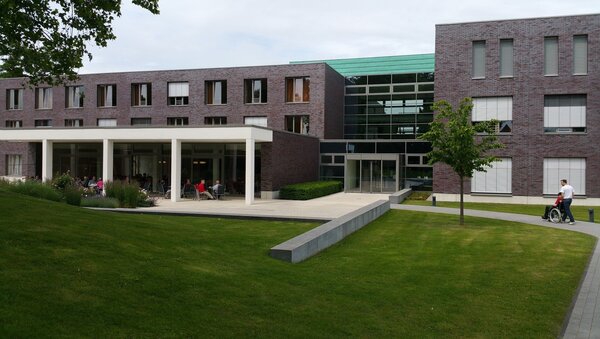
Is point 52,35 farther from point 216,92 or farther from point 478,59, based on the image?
point 216,92

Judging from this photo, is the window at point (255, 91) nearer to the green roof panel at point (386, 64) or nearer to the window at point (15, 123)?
the green roof panel at point (386, 64)

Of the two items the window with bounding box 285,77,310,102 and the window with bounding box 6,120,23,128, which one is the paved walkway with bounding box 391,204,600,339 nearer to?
the window with bounding box 285,77,310,102

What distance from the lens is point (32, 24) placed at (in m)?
12.2

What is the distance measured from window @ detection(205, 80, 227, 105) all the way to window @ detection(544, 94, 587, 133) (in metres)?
23.0

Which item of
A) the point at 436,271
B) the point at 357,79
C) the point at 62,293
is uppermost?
the point at 357,79

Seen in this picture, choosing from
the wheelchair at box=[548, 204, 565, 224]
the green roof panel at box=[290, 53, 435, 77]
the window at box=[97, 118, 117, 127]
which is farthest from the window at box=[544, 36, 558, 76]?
the window at box=[97, 118, 117, 127]

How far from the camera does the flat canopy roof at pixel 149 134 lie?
27203 mm

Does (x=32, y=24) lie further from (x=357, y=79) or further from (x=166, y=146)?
(x=357, y=79)

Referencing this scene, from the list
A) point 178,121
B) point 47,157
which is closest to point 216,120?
point 178,121

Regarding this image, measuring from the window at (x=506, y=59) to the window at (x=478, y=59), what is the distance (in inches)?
40.3

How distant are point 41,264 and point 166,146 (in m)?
28.3

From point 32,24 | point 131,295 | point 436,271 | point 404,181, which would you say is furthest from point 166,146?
point 131,295

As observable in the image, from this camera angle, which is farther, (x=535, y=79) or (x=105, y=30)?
(x=535, y=79)

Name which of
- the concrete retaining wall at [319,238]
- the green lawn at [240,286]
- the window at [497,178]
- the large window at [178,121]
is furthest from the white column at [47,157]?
the window at [497,178]
